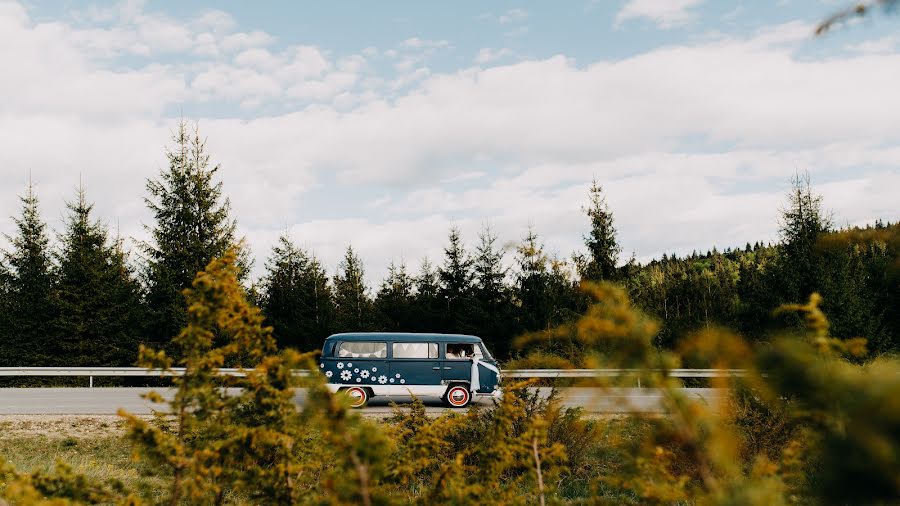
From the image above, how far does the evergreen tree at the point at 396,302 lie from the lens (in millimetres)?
29594

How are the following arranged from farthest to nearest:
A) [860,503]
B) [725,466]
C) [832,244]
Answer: [832,244], [725,466], [860,503]

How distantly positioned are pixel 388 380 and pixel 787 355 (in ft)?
48.8

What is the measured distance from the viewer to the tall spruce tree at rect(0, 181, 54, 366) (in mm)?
24359

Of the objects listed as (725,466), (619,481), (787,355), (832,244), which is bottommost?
(619,481)

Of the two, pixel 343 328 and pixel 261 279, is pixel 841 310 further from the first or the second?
pixel 261 279

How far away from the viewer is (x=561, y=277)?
1021 inches

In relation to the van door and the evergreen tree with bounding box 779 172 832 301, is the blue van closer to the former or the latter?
the van door

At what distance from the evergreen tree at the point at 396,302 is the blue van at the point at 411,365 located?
13.3m

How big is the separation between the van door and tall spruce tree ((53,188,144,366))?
1310cm

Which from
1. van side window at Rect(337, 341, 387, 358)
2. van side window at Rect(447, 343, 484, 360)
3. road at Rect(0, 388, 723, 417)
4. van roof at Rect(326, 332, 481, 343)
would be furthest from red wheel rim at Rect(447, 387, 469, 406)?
van side window at Rect(337, 341, 387, 358)

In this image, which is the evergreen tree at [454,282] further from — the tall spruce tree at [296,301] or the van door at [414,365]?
the van door at [414,365]

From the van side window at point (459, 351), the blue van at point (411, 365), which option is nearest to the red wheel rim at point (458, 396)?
the blue van at point (411, 365)

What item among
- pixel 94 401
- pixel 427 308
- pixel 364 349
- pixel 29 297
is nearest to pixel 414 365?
pixel 364 349

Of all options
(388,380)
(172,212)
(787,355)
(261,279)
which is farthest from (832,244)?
(261,279)
